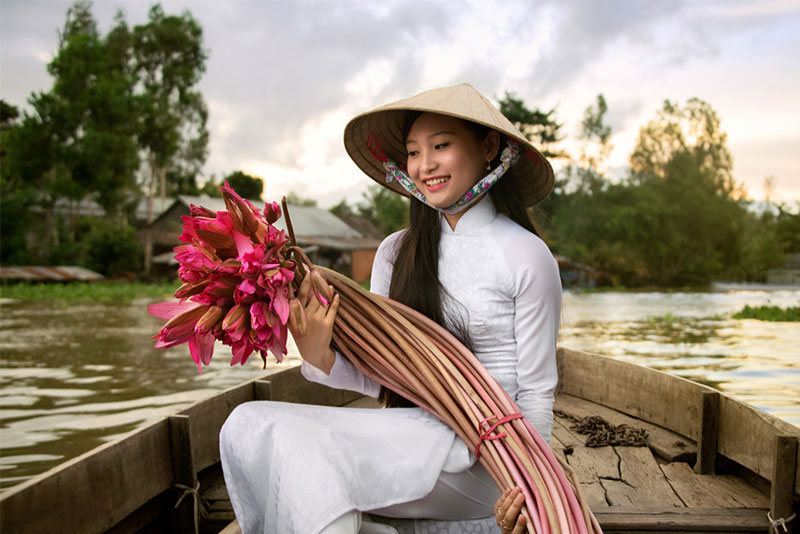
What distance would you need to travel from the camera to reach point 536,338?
5.36 ft

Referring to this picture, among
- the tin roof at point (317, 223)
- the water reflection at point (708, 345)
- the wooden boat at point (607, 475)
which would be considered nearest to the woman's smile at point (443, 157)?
the wooden boat at point (607, 475)

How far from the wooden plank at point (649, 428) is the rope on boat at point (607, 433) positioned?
0.05 m

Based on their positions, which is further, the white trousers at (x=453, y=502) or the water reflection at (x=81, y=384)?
the water reflection at (x=81, y=384)

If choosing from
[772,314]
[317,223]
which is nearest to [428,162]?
[772,314]

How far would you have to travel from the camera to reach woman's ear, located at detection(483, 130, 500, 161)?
1.82 meters

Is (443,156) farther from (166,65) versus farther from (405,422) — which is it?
(166,65)

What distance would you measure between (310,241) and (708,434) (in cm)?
2394

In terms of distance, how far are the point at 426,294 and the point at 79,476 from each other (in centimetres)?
94

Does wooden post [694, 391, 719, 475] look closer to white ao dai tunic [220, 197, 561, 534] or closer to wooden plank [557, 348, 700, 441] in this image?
wooden plank [557, 348, 700, 441]

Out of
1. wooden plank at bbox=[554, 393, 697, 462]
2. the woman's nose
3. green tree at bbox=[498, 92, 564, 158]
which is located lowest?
wooden plank at bbox=[554, 393, 697, 462]

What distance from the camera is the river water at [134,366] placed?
4.84 meters

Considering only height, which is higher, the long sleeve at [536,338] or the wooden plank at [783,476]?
the long sleeve at [536,338]

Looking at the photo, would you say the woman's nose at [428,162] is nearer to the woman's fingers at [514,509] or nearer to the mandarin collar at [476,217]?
the mandarin collar at [476,217]

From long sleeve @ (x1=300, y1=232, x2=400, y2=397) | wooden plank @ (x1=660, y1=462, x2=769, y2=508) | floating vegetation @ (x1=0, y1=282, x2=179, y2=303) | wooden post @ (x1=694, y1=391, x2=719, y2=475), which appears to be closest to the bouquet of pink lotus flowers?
long sleeve @ (x1=300, y1=232, x2=400, y2=397)
